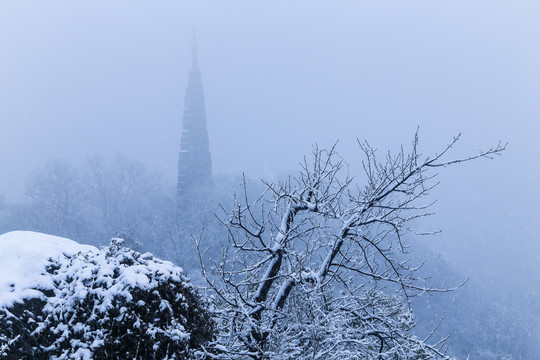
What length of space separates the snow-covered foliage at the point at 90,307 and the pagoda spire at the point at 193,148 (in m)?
46.8

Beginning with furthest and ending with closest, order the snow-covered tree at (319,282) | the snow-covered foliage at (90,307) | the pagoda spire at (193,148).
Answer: the pagoda spire at (193,148), the snow-covered tree at (319,282), the snow-covered foliage at (90,307)

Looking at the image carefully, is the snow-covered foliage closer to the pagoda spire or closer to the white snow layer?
the white snow layer

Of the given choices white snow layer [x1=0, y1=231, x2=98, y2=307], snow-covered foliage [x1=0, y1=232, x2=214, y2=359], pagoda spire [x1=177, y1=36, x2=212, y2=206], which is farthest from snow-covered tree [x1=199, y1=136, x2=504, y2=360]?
pagoda spire [x1=177, y1=36, x2=212, y2=206]

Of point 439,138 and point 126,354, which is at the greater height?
point 439,138

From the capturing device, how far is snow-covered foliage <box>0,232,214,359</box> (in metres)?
4.64

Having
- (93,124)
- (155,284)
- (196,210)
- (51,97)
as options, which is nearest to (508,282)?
(196,210)

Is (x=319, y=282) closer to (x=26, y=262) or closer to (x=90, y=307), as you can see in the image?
(x=90, y=307)

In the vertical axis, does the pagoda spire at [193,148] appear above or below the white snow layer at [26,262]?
above

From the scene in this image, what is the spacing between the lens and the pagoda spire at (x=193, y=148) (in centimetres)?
5462

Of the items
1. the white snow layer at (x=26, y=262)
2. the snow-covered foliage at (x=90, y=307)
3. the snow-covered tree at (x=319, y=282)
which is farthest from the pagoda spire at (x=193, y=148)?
the snow-covered foliage at (x=90, y=307)

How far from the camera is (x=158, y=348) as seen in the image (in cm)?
480

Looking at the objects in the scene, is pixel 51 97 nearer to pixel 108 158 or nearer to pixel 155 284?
pixel 108 158

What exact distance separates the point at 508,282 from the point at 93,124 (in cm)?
8887

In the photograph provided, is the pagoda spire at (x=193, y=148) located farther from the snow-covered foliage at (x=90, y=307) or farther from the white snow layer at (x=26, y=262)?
the snow-covered foliage at (x=90, y=307)
